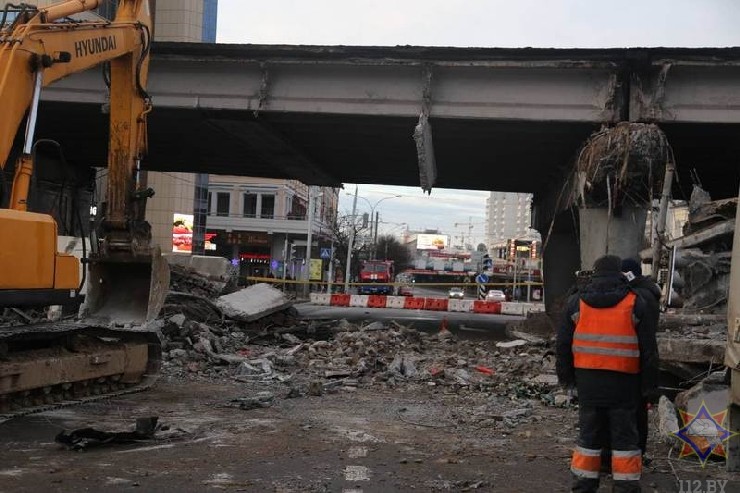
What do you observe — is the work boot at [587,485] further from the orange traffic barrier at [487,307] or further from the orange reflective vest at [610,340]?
the orange traffic barrier at [487,307]

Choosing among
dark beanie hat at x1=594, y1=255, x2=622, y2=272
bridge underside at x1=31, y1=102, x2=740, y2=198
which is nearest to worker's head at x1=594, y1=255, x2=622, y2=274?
dark beanie hat at x1=594, y1=255, x2=622, y2=272

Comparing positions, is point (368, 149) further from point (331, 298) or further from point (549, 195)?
point (331, 298)

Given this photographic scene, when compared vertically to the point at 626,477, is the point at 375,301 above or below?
above

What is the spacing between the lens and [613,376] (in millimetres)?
5316

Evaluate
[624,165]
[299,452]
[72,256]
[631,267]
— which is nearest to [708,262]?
[624,165]

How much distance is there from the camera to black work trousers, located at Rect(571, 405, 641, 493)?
5.21m

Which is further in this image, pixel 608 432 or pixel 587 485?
pixel 608 432

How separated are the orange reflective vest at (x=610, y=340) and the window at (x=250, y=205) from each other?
63852 mm

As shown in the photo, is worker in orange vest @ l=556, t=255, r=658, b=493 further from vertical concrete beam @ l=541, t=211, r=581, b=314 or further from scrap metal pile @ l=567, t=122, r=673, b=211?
vertical concrete beam @ l=541, t=211, r=581, b=314

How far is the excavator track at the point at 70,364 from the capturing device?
24.5 ft

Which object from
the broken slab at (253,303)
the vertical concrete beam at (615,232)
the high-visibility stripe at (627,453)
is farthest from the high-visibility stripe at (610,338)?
the broken slab at (253,303)

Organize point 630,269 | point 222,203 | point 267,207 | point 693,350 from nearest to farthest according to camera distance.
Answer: point 630,269
point 693,350
point 267,207
point 222,203

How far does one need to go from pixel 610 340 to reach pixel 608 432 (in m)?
0.74

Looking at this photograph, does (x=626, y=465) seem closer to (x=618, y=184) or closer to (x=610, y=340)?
(x=610, y=340)
